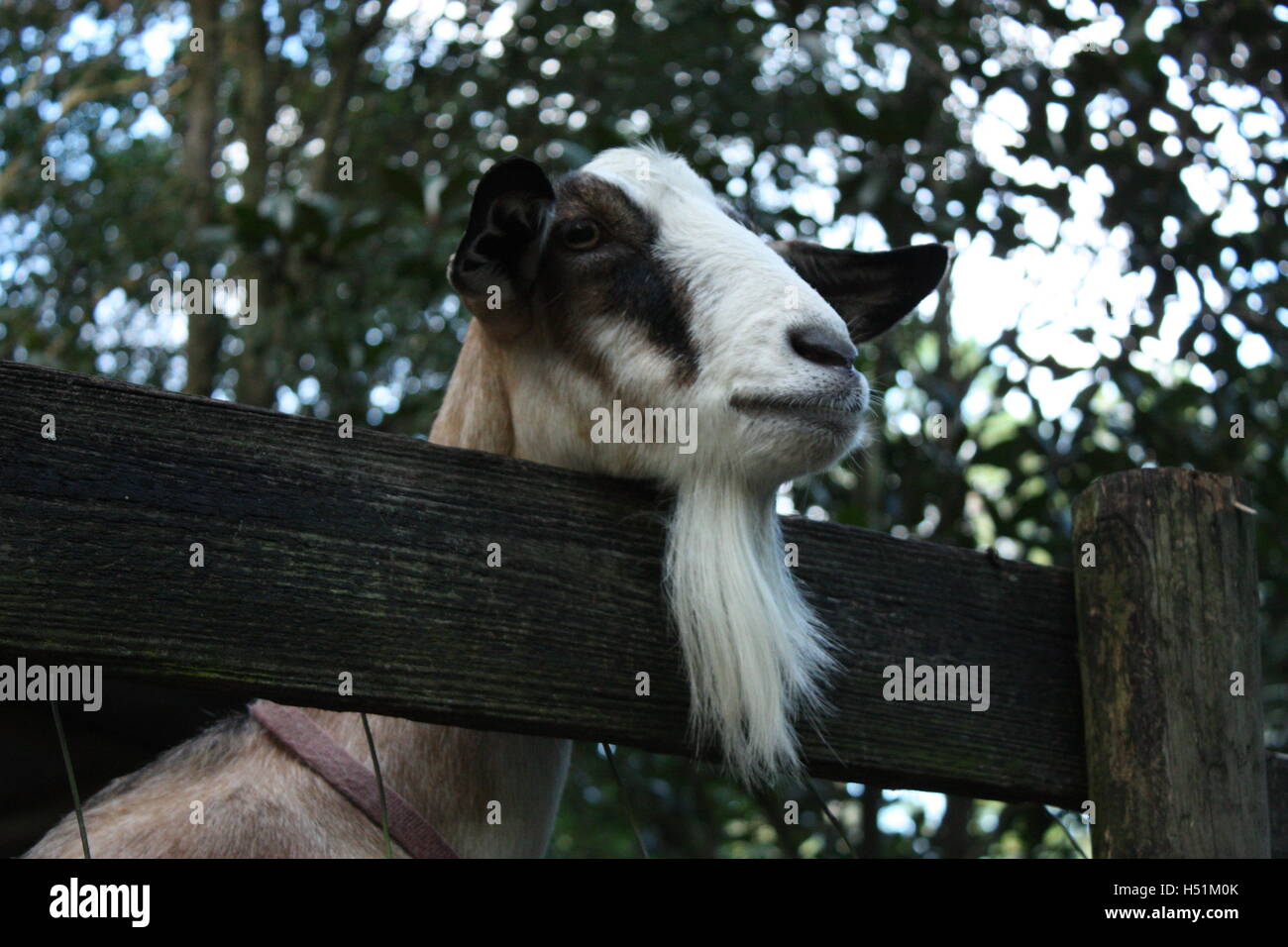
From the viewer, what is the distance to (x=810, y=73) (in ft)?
19.5

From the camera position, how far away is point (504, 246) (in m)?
2.27

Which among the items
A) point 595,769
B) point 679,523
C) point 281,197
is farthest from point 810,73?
point 679,523

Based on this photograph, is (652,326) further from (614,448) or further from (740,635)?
(740,635)

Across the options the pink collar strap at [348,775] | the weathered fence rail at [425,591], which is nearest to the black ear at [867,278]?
the weathered fence rail at [425,591]

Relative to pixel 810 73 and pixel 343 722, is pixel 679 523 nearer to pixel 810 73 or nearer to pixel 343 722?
pixel 343 722

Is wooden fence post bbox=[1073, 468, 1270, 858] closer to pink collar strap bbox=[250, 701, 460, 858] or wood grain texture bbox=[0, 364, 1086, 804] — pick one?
wood grain texture bbox=[0, 364, 1086, 804]

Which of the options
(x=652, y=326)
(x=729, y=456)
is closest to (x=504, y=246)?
(x=652, y=326)

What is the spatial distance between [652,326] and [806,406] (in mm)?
353

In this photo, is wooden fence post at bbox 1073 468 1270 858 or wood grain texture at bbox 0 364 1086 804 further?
wooden fence post at bbox 1073 468 1270 858

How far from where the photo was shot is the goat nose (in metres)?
2.10

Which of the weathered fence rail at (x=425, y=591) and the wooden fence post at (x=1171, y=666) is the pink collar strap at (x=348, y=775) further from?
the wooden fence post at (x=1171, y=666)

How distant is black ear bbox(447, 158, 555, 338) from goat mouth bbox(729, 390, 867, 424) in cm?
51

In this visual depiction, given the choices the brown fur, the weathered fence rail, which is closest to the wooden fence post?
the weathered fence rail

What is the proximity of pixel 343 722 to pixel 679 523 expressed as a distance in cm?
→ 75
